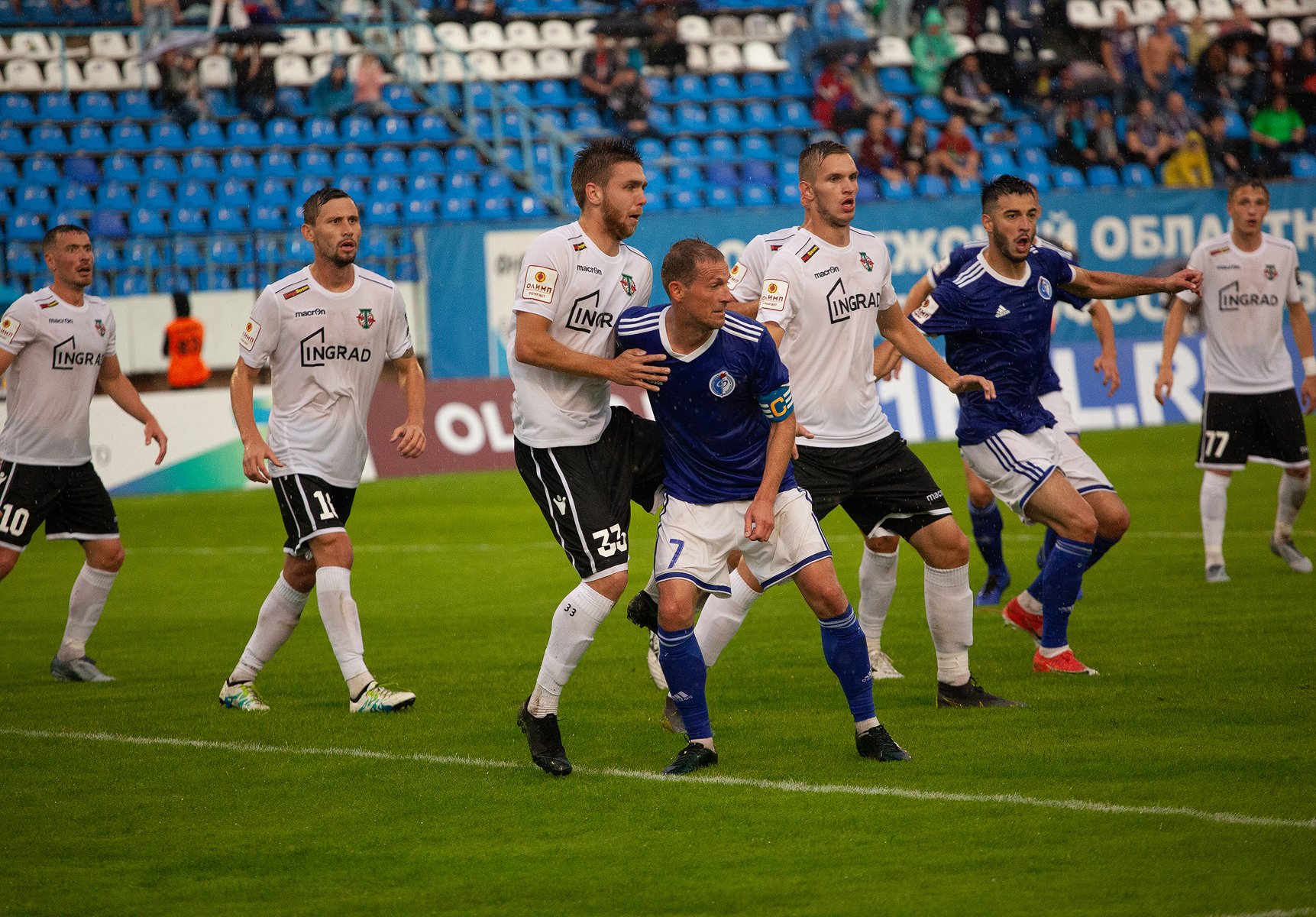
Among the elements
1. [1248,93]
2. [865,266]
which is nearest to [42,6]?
[1248,93]

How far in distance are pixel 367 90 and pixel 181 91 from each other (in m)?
2.92

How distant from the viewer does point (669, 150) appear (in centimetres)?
2484

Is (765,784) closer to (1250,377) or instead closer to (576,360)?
(576,360)

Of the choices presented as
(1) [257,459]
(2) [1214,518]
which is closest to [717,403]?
(1) [257,459]

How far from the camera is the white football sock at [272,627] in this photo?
6898mm

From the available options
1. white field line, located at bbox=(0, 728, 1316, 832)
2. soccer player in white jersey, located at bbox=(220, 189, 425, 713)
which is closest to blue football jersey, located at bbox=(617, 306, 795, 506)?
white field line, located at bbox=(0, 728, 1316, 832)

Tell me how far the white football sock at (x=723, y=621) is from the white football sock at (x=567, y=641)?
0.70 meters

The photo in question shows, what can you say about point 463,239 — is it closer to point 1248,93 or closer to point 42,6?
point 42,6

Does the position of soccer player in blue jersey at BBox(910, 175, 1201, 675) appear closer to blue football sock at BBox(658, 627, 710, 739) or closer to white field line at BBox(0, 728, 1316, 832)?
blue football sock at BBox(658, 627, 710, 739)

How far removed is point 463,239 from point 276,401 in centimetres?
1347

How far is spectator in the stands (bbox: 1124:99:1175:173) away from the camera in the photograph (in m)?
24.7

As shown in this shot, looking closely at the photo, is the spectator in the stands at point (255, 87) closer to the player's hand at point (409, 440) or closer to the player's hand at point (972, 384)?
the player's hand at point (409, 440)

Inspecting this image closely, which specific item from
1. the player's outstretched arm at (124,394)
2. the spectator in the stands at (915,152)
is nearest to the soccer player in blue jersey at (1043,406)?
the player's outstretched arm at (124,394)

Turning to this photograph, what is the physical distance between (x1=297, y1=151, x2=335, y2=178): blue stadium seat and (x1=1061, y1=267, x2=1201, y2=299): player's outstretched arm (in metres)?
18.0
